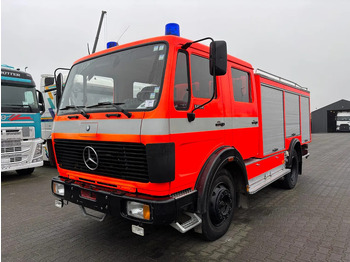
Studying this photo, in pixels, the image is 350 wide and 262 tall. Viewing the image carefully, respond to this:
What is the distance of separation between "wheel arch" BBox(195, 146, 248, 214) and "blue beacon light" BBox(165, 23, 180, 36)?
1500 mm

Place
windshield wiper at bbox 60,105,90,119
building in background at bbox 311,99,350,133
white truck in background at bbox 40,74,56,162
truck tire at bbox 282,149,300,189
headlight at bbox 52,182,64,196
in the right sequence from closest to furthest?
windshield wiper at bbox 60,105,90,119
headlight at bbox 52,182,64,196
truck tire at bbox 282,149,300,189
white truck in background at bbox 40,74,56,162
building in background at bbox 311,99,350,133

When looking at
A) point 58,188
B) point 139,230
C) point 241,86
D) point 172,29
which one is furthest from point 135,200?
point 241,86

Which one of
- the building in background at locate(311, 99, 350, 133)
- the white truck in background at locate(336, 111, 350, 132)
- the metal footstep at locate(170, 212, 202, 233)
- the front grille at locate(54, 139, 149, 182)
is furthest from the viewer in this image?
the building in background at locate(311, 99, 350, 133)

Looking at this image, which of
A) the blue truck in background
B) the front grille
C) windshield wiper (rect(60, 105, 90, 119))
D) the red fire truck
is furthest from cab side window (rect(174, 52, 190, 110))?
the blue truck in background

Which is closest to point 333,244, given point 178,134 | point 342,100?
point 178,134

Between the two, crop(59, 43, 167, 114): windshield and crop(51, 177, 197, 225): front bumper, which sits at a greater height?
crop(59, 43, 167, 114): windshield

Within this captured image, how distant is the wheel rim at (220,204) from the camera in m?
3.18

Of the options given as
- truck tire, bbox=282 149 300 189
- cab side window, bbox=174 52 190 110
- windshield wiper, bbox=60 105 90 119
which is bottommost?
truck tire, bbox=282 149 300 189

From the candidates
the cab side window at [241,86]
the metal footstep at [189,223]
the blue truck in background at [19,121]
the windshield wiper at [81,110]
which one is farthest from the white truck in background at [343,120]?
the windshield wiper at [81,110]

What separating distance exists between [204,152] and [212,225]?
96 cm

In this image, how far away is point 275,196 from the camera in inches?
208

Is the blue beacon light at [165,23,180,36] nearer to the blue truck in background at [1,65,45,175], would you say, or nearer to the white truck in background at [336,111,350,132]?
the blue truck in background at [1,65,45,175]

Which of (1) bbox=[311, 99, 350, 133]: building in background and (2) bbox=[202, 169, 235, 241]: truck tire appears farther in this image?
(1) bbox=[311, 99, 350, 133]: building in background

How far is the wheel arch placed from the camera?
2887mm
